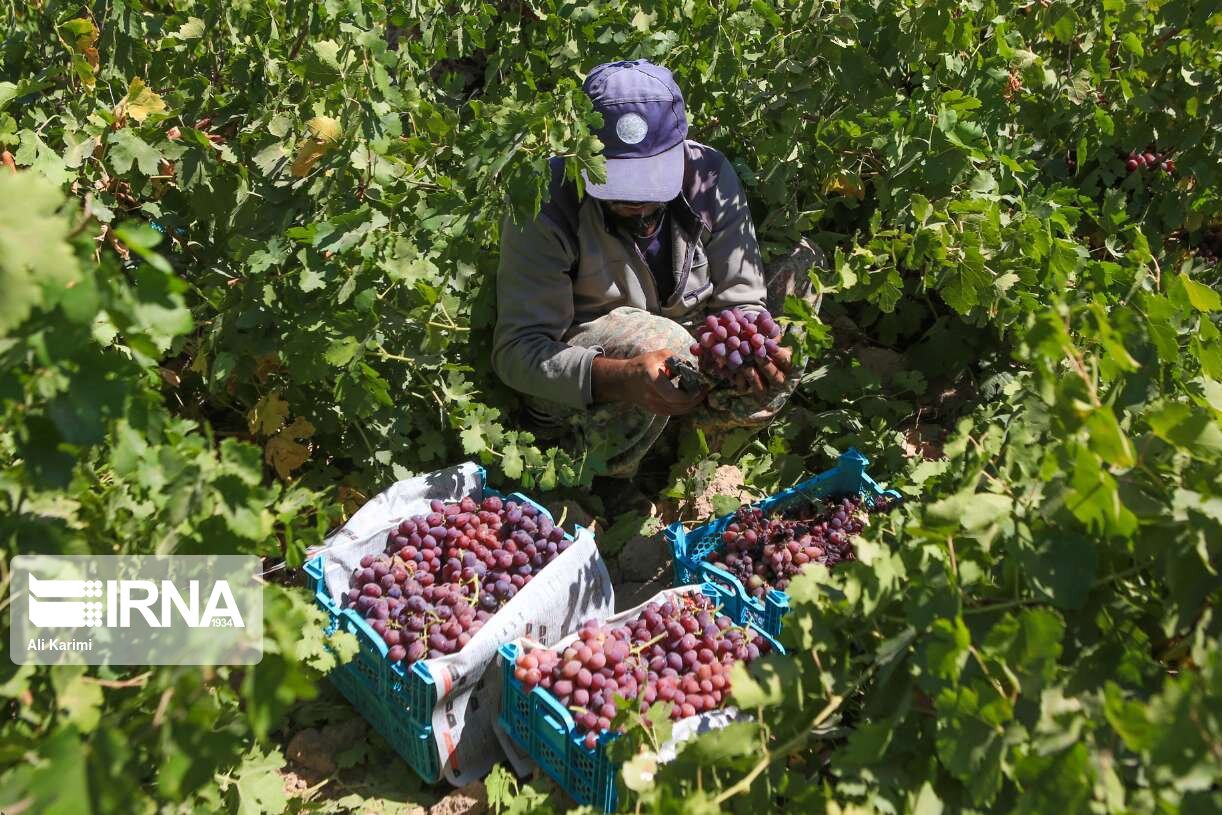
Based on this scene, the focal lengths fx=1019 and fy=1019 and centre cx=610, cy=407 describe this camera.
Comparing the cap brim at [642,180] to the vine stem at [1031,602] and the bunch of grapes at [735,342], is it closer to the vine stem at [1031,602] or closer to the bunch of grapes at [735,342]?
the bunch of grapes at [735,342]

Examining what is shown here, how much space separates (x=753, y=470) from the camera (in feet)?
11.8

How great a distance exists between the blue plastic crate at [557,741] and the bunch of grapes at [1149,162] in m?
2.96

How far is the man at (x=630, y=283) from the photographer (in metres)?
3.04

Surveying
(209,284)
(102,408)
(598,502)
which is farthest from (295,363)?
(102,408)

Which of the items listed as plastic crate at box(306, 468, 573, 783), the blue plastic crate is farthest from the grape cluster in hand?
plastic crate at box(306, 468, 573, 783)

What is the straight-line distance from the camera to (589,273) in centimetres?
331

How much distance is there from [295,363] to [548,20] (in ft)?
6.42

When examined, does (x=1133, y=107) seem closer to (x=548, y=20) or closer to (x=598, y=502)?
(x=548, y=20)

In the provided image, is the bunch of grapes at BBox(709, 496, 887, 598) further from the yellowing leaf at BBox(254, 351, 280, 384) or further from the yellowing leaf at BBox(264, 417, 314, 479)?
the yellowing leaf at BBox(254, 351, 280, 384)

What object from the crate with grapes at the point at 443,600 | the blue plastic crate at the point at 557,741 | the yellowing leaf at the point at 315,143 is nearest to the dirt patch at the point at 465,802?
the crate with grapes at the point at 443,600

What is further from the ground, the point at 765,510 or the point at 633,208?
the point at 633,208

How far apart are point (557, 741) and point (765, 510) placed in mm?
1102

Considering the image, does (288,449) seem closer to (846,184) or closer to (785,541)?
(785,541)

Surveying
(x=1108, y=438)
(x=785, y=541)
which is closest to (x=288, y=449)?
(x=785, y=541)
